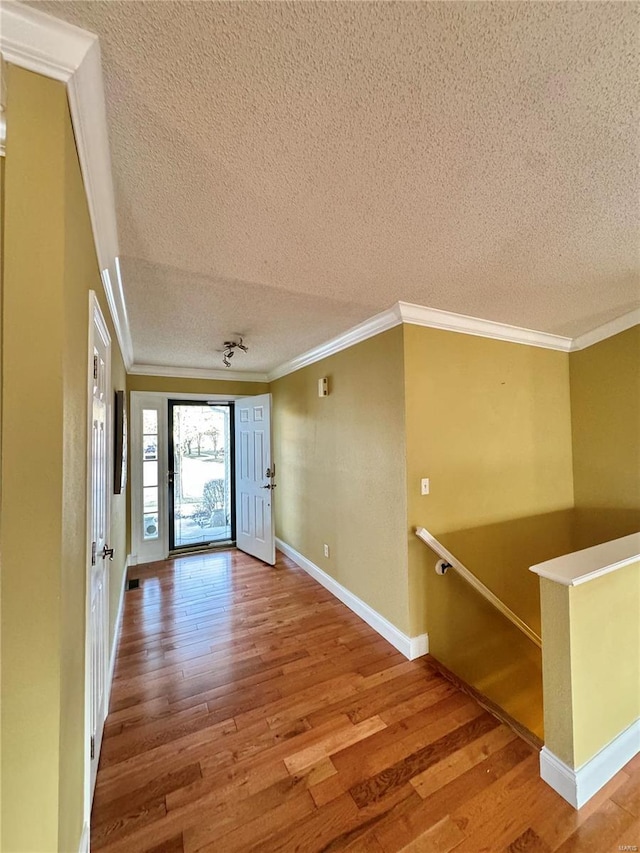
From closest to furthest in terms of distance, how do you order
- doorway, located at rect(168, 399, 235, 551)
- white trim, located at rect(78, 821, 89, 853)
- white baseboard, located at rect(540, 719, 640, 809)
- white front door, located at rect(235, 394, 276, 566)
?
white trim, located at rect(78, 821, 89, 853) → white baseboard, located at rect(540, 719, 640, 809) → white front door, located at rect(235, 394, 276, 566) → doorway, located at rect(168, 399, 235, 551)

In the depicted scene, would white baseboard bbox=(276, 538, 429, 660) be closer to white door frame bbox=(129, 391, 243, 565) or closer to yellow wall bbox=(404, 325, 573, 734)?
yellow wall bbox=(404, 325, 573, 734)

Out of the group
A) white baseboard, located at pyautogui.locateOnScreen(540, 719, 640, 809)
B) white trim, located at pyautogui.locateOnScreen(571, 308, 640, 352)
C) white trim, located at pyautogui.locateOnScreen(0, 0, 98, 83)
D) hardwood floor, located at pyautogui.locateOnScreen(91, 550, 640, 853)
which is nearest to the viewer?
white trim, located at pyautogui.locateOnScreen(0, 0, 98, 83)

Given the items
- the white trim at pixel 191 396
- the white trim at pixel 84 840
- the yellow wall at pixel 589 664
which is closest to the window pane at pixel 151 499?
the white trim at pixel 191 396

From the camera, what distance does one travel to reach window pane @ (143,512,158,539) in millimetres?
3861

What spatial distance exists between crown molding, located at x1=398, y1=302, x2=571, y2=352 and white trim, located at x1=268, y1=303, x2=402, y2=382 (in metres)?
0.11

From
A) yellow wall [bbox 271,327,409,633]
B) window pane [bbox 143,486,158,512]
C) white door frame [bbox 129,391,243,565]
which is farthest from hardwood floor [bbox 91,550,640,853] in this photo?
window pane [bbox 143,486,158,512]

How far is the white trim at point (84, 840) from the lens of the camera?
1017mm

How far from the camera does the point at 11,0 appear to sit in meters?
0.67

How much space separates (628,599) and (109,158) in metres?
2.79

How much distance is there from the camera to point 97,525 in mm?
1456

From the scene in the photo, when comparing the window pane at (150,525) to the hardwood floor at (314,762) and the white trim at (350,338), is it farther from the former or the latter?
the white trim at (350,338)

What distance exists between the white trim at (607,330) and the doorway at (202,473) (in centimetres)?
415

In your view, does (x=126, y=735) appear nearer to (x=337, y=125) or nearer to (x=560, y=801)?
(x=560, y=801)

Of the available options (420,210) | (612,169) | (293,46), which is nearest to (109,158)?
(293,46)
